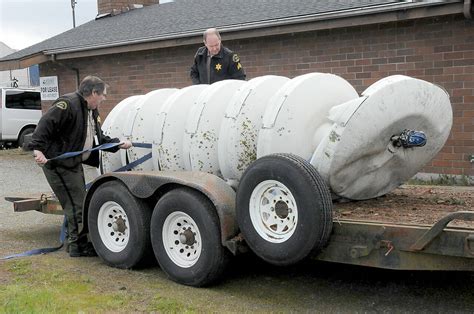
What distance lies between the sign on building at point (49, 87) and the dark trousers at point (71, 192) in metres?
11.7

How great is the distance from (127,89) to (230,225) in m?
11.0

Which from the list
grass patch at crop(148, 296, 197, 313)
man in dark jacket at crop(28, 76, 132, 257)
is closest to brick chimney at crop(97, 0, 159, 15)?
man in dark jacket at crop(28, 76, 132, 257)

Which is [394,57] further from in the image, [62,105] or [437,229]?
[437,229]

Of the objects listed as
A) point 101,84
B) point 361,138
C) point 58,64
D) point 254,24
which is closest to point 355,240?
point 361,138

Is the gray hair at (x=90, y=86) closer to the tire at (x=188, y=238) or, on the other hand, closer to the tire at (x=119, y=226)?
the tire at (x=119, y=226)

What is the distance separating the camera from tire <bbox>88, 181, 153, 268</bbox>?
570 cm

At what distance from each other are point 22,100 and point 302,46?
498 inches

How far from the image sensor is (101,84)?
21.1 feet

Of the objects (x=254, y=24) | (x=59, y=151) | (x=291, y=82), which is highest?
(x=254, y=24)

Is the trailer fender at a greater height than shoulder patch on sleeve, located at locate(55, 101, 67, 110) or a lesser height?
lesser

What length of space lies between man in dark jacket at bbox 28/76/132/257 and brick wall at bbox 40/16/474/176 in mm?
5680

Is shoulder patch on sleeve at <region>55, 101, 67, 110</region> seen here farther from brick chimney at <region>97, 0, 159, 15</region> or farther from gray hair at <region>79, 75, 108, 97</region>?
brick chimney at <region>97, 0, 159, 15</region>

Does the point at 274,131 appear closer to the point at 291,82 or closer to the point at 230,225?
the point at 291,82

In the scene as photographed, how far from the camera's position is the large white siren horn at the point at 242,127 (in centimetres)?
545
